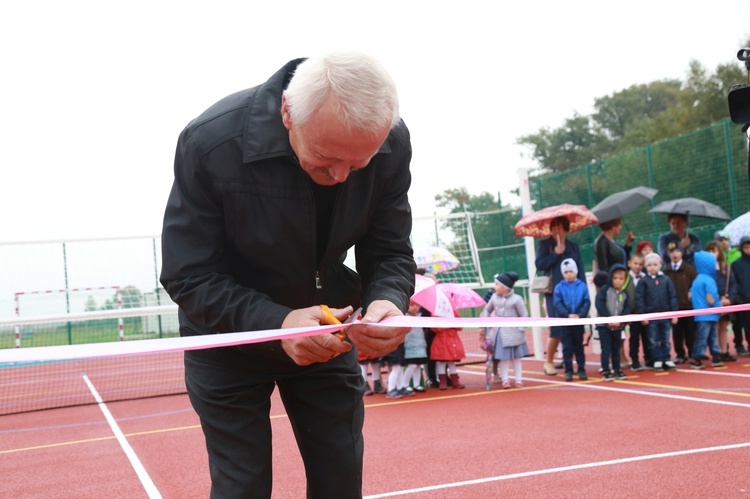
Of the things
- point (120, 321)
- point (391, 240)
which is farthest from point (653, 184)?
point (391, 240)

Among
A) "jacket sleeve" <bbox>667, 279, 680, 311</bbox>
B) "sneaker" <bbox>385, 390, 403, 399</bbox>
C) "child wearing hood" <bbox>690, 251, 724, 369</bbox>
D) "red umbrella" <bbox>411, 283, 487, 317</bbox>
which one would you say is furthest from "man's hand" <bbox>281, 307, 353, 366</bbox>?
"child wearing hood" <bbox>690, 251, 724, 369</bbox>

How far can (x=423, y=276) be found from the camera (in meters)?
10.9

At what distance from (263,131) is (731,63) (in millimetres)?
41960

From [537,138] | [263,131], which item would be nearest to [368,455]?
[263,131]

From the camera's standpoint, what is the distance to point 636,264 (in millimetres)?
11586

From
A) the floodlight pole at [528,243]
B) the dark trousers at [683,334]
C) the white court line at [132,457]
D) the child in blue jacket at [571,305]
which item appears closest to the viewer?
the white court line at [132,457]

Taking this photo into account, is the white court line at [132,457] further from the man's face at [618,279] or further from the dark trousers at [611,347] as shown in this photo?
the man's face at [618,279]

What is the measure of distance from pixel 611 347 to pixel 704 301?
1.77 metres

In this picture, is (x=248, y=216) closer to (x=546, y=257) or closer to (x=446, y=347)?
(x=446, y=347)

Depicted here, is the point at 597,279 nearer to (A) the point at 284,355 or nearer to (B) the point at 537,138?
(A) the point at 284,355

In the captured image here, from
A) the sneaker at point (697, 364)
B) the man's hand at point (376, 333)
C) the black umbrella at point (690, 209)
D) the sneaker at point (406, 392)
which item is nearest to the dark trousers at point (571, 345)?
the sneaker at point (697, 364)

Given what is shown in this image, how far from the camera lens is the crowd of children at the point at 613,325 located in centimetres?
1081

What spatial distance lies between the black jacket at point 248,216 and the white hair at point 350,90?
0.29 meters

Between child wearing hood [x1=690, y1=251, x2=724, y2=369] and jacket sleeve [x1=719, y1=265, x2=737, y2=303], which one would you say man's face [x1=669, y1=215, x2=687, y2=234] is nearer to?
child wearing hood [x1=690, y1=251, x2=724, y2=369]
